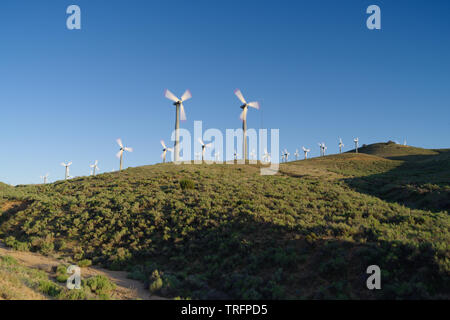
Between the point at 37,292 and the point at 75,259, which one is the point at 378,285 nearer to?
the point at 37,292

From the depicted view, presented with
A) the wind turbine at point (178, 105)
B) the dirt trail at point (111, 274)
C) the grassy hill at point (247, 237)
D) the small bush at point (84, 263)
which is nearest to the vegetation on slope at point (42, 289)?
the dirt trail at point (111, 274)

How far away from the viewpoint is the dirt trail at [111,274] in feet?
39.6

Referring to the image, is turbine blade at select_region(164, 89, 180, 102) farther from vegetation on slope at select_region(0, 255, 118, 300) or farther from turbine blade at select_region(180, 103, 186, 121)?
vegetation on slope at select_region(0, 255, 118, 300)

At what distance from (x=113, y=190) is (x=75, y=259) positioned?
16.1m

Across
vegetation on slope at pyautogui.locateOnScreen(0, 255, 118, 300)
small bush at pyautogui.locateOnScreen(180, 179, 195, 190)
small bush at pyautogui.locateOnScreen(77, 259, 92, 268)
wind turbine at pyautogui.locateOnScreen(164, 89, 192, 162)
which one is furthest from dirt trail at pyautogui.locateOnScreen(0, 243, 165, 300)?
wind turbine at pyautogui.locateOnScreen(164, 89, 192, 162)

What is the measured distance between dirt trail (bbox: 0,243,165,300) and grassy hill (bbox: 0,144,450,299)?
56 cm

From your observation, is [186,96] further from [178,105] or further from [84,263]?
[84,263]

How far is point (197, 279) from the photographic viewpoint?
43.2 ft

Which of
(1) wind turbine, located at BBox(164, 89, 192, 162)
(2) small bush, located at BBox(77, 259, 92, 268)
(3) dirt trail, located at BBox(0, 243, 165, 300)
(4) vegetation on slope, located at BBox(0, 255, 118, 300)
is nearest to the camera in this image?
(4) vegetation on slope, located at BBox(0, 255, 118, 300)

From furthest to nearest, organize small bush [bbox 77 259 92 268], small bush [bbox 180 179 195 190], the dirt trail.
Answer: small bush [bbox 180 179 195 190]
small bush [bbox 77 259 92 268]
the dirt trail

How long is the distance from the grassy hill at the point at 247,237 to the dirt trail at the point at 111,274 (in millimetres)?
559

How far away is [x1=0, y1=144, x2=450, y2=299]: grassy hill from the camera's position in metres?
11.4

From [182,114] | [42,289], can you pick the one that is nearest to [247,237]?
[42,289]
